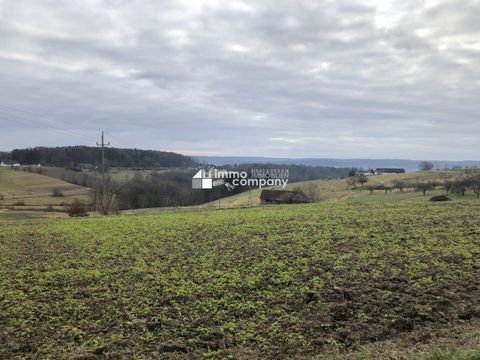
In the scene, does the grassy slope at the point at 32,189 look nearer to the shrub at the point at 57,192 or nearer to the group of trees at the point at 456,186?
the shrub at the point at 57,192

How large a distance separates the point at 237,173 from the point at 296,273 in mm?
64457

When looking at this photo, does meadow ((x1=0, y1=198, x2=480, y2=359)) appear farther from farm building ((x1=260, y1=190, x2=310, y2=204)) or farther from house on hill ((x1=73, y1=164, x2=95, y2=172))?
house on hill ((x1=73, y1=164, x2=95, y2=172))

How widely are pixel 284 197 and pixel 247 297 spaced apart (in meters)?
37.3

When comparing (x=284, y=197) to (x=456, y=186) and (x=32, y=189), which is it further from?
(x=32, y=189)

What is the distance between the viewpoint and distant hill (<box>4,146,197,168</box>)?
67.1 m

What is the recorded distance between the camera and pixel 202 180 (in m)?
64.9

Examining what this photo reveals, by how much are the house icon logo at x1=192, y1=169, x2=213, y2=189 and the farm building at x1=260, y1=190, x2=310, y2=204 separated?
54.2 feet

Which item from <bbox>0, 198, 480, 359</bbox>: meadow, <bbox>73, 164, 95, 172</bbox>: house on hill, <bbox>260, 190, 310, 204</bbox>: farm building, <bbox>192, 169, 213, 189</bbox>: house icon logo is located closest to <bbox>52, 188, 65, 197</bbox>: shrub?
<bbox>73, 164, 95, 172</bbox>: house on hill

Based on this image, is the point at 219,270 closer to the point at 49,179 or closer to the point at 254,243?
the point at 254,243

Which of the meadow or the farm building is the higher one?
the meadow

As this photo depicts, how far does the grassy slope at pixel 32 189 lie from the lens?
52.7 meters

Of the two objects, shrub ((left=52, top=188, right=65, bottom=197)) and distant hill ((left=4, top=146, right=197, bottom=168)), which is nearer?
shrub ((left=52, top=188, right=65, bottom=197))

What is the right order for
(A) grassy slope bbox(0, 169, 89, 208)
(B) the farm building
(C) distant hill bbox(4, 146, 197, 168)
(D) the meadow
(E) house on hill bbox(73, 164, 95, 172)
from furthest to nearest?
1. (C) distant hill bbox(4, 146, 197, 168)
2. (E) house on hill bbox(73, 164, 95, 172)
3. (A) grassy slope bbox(0, 169, 89, 208)
4. (B) the farm building
5. (D) the meadow

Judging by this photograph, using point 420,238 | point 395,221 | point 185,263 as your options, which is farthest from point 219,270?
point 395,221
